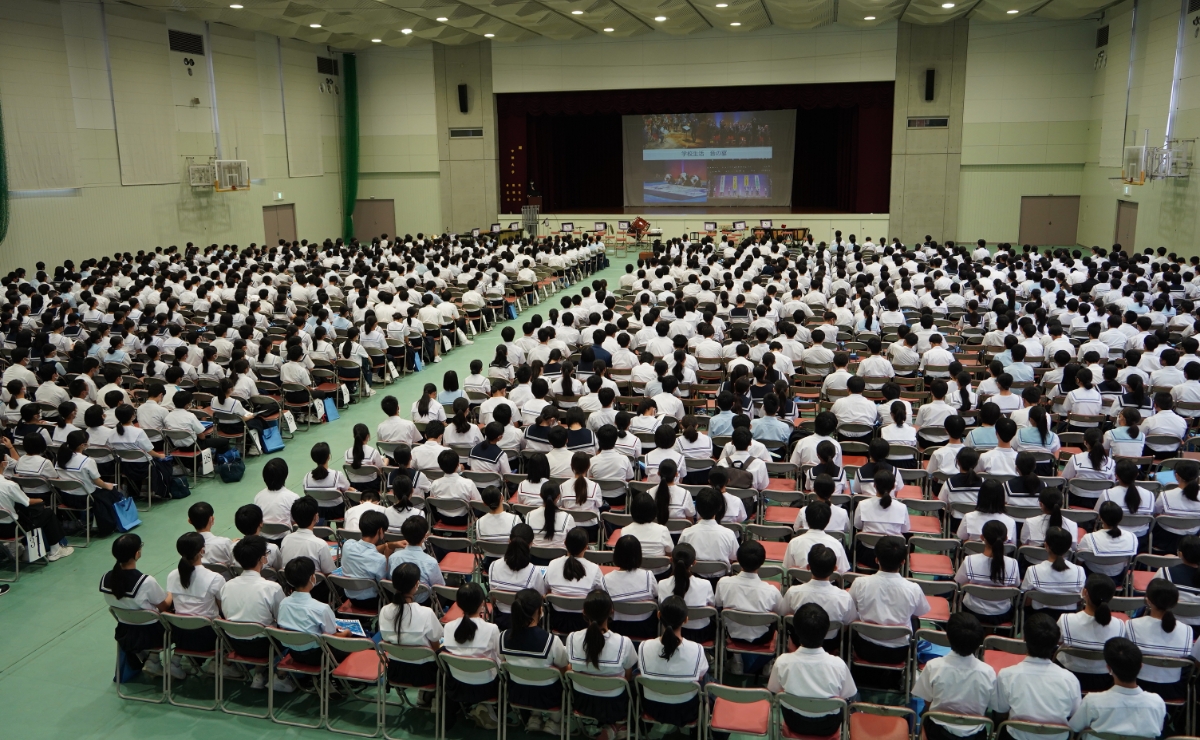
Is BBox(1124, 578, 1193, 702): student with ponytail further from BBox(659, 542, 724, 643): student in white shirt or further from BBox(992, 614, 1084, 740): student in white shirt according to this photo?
BBox(659, 542, 724, 643): student in white shirt

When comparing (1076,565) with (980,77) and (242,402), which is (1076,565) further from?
(980,77)

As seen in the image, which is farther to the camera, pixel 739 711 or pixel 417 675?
pixel 417 675

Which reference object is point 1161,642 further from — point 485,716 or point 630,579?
point 485,716

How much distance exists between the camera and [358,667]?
225 inches

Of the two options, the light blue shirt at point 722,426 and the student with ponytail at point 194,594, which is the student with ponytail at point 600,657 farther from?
the light blue shirt at point 722,426

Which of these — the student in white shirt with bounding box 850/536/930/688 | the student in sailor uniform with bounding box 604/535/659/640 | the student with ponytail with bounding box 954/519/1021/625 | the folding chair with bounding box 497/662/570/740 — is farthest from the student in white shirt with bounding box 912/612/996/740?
the folding chair with bounding box 497/662/570/740

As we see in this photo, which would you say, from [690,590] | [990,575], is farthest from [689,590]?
[990,575]

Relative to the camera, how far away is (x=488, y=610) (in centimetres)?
668

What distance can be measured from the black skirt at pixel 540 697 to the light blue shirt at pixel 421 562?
1140 mm

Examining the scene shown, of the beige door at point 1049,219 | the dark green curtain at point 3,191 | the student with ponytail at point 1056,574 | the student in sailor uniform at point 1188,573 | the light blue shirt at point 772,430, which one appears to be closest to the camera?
the student in sailor uniform at point 1188,573

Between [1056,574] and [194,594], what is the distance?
575 cm

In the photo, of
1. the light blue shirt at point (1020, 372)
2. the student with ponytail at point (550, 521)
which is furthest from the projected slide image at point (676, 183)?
the student with ponytail at point (550, 521)

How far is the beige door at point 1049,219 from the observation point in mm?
28766

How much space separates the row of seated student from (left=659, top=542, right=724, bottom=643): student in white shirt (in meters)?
0.01
